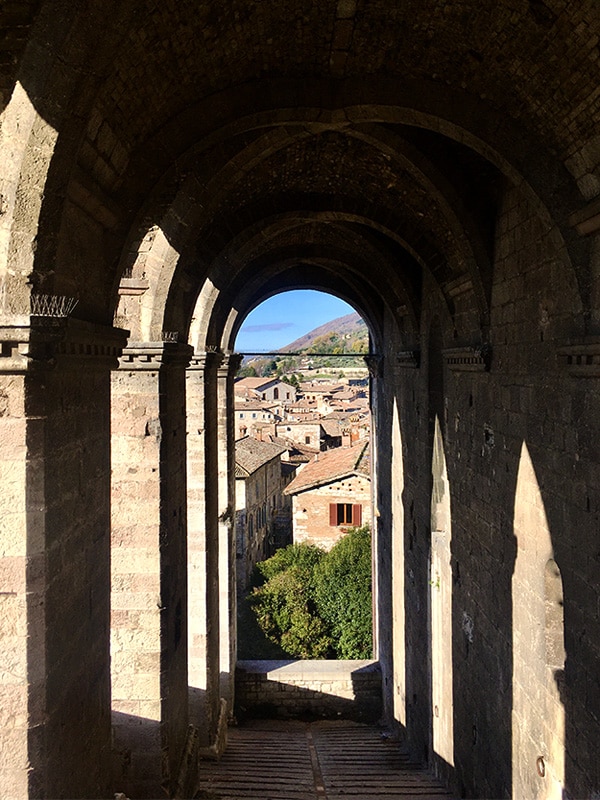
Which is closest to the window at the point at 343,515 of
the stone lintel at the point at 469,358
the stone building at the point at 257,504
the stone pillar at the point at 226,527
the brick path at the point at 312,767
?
the stone building at the point at 257,504

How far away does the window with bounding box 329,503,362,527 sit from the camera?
98.8 ft

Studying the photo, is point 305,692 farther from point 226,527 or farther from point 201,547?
point 201,547

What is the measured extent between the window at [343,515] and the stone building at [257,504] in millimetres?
3606

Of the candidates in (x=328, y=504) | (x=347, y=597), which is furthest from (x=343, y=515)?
(x=347, y=597)

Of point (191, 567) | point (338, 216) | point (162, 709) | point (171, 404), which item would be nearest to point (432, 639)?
point (191, 567)

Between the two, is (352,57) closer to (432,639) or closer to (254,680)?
(432,639)

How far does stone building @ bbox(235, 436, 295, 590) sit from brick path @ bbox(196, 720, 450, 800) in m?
10.1

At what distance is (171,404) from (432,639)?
5967mm

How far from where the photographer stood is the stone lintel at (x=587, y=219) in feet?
16.1

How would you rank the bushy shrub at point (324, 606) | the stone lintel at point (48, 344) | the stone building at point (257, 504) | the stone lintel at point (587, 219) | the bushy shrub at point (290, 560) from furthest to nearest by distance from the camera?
the stone building at point (257, 504) < the bushy shrub at point (290, 560) < the bushy shrub at point (324, 606) < the stone lintel at point (587, 219) < the stone lintel at point (48, 344)

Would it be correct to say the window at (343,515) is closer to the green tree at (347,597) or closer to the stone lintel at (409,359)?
the green tree at (347,597)

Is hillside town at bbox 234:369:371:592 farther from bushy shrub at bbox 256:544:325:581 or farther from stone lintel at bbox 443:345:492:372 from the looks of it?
stone lintel at bbox 443:345:492:372

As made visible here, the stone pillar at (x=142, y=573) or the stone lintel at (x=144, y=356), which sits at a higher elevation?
the stone lintel at (x=144, y=356)

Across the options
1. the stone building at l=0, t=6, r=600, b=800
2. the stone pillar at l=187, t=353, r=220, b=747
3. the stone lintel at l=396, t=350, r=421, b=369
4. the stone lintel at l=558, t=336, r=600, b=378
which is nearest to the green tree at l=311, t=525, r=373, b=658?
the stone pillar at l=187, t=353, r=220, b=747
